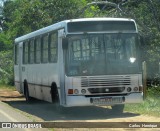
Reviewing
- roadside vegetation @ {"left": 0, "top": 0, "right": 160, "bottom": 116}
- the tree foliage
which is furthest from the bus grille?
the tree foliage

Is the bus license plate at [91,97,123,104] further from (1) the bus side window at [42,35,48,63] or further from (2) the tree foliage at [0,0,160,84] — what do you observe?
(2) the tree foliage at [0,0,160,84]

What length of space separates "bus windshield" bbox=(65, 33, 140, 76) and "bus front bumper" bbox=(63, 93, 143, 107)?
2.29 feet

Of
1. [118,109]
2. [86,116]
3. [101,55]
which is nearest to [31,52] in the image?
[118,109]

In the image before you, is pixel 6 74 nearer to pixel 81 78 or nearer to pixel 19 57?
pixel 19 57

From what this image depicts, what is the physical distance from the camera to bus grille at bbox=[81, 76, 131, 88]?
44.8ft

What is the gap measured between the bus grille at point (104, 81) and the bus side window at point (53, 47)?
5.76 feet

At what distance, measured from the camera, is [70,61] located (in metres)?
13.9

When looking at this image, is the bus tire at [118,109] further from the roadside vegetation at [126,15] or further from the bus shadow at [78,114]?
the roadside vegetation at [126,15]

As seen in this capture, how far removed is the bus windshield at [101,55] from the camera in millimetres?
13820

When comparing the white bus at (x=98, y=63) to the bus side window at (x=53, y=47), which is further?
the bus side window at (x=53, y=47)

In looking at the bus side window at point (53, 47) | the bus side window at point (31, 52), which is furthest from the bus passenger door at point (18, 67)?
the bus side window at point (53, 47)

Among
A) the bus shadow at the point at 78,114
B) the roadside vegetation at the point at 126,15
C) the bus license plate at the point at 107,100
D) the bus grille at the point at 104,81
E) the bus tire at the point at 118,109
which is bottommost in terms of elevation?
the bus shadow at the point at 78,114

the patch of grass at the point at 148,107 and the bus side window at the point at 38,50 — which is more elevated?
the bus side window at the point at 38,50

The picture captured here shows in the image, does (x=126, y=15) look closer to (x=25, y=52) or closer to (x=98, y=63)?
(x=25, y=52)
